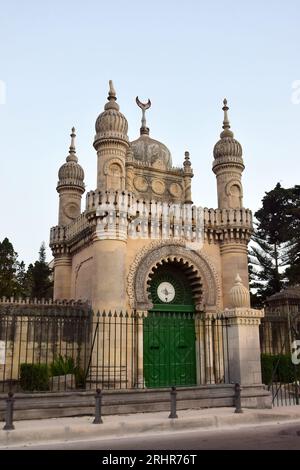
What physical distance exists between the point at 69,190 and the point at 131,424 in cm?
1306

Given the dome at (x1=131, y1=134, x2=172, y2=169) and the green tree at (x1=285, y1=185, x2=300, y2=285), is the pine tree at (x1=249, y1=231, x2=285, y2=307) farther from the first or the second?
the dome at (x1=131, y1=134, x2=172, y2=169)

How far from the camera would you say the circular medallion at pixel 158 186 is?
2016cm

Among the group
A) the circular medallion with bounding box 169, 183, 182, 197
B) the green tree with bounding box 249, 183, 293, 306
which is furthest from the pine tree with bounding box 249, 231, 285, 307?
the circular medallion with bounding box 169, 183, 182, 197

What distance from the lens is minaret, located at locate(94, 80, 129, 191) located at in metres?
15.8

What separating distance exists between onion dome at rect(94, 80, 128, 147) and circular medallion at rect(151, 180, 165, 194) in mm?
4296

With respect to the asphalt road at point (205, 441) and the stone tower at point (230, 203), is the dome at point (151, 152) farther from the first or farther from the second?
the asphalt road at point (205, 441)

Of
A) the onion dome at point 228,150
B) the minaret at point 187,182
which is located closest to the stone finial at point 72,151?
the minaret at point 187,182

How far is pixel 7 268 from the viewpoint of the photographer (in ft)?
96.6

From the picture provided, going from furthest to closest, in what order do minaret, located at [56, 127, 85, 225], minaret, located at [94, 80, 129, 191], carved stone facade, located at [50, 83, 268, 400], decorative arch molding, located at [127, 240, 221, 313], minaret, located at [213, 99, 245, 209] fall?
minaret, located at [56, 127, 85, 225], minaret, located at [213, 99, 245, 209], minaret, located at [94, 80, 129, 191], decorative arch molding, located at [127, 240, 221, 313], carved stone facade, located at [50, 83, 268, 400]

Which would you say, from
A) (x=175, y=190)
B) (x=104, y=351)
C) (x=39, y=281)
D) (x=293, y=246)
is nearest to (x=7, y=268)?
(x=39, y=281)

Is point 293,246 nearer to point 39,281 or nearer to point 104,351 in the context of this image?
point 39,281

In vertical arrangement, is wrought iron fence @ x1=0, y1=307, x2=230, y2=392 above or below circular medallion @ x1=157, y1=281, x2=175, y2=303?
below

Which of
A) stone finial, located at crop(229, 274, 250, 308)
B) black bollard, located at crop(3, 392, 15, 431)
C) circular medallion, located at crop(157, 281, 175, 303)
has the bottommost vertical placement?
black bollard, located at crop(3, 392, 15, 431)
